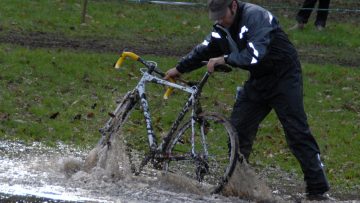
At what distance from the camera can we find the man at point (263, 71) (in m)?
9.01

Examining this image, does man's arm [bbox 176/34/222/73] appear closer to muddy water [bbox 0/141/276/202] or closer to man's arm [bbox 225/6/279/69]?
man's arm [bbox 225/6/279/69]

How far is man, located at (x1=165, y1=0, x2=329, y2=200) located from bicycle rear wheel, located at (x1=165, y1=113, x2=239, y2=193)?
324 millimetres

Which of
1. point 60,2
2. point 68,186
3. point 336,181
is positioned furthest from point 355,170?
point 60,2

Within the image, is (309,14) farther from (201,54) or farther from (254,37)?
(254,37)

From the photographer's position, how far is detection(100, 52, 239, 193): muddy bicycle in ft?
30.2

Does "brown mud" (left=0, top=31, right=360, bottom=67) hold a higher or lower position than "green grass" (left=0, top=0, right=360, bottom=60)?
higher

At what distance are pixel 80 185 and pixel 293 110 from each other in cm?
202

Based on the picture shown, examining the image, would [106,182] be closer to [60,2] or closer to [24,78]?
[24,78]

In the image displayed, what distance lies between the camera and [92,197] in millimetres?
8758

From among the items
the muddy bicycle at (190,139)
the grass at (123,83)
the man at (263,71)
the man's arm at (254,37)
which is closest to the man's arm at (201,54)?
the man at (263,71)

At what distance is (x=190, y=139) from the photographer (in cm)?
938

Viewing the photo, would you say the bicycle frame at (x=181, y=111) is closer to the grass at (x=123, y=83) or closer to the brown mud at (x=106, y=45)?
the grass at (x=123, y=83)

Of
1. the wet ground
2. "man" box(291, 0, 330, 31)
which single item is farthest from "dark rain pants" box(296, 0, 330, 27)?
the wet ground

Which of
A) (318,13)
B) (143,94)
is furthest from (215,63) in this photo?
(318,13)
